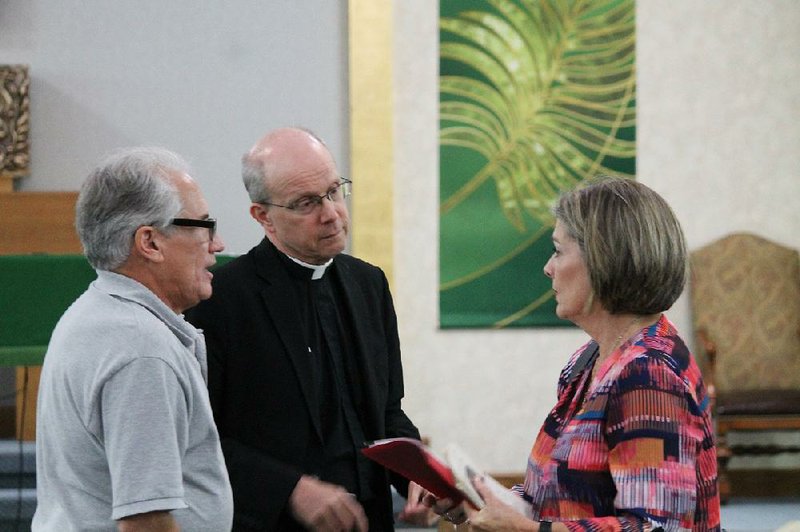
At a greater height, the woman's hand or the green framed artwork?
the green framed artwork

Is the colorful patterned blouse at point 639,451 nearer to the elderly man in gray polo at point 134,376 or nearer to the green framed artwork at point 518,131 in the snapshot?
the elderly man in gray polo at point 134,376

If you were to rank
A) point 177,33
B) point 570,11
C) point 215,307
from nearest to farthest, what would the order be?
point 215,307, point 177,33, point 570,11

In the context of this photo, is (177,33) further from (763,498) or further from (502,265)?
(763,498)

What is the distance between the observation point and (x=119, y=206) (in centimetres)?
180

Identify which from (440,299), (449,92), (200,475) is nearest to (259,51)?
(449,92)

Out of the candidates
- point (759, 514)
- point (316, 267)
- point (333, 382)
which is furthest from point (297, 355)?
point (759, 514)

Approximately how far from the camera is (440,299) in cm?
651

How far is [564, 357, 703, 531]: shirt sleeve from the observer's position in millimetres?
1710

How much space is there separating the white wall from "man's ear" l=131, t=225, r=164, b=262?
14.2 feet

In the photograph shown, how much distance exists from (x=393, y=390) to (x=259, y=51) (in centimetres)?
388

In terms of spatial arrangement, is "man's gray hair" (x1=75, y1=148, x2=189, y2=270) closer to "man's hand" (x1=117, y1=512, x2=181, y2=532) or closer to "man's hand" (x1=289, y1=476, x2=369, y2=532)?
"man's hand" (x1=117, y1=512, x2=181, y2=532)

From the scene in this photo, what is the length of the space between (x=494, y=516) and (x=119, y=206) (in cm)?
82

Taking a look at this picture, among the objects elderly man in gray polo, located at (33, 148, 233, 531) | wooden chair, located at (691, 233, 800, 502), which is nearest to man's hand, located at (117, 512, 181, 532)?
elderly man in gray polo, located at (33, 148, 233, 531)

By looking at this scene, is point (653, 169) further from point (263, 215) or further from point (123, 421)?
point (123, 421)
